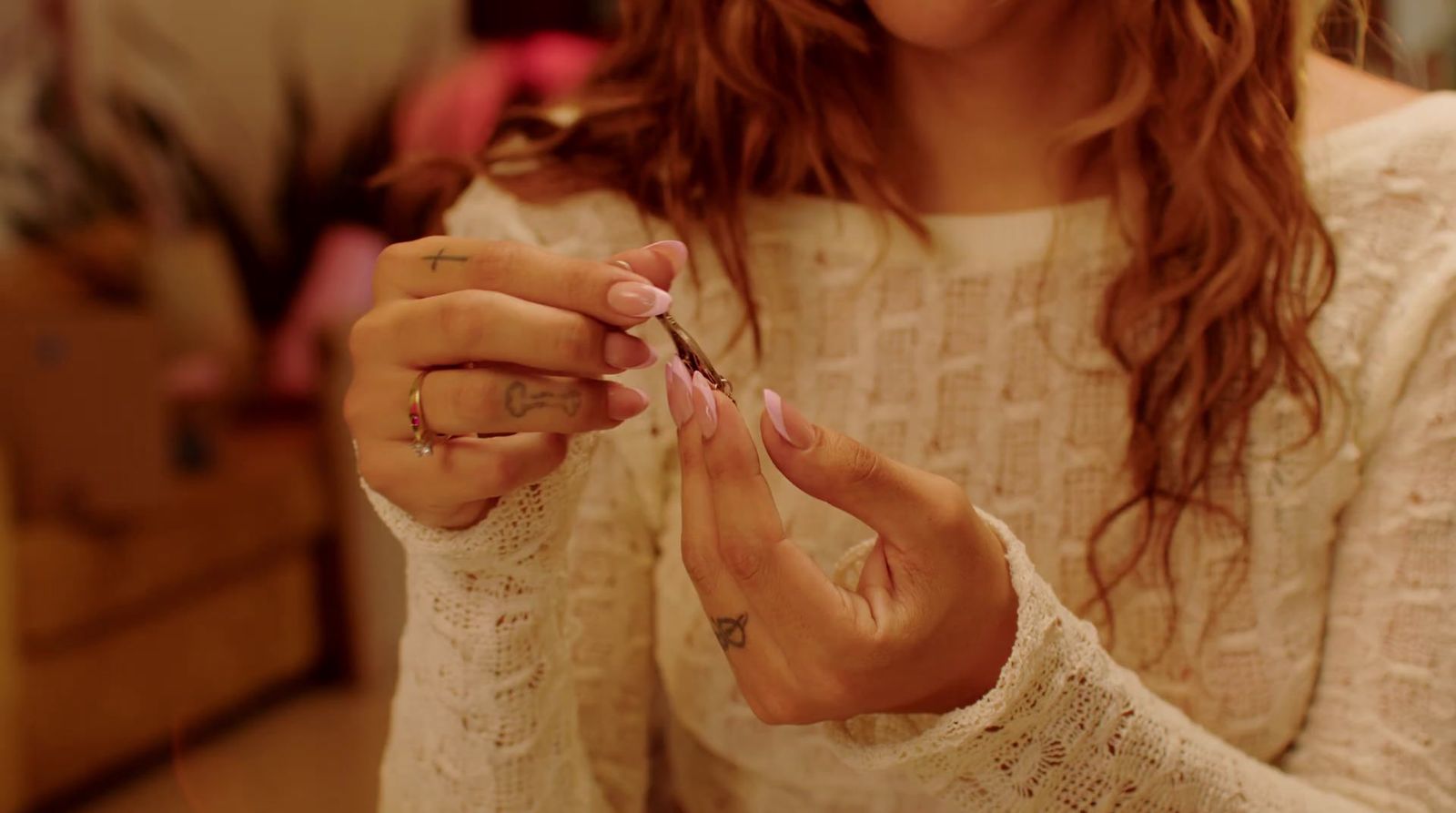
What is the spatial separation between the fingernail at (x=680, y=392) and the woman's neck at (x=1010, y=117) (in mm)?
217

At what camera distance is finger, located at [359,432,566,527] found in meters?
0.35

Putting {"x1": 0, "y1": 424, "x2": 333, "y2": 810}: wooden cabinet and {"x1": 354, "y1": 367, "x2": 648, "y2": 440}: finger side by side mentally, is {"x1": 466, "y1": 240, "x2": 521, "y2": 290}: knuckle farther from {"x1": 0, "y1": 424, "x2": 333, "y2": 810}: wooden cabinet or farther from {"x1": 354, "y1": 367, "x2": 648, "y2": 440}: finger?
{"x1": 0, "y1": 424, "x2": 333, "y2": 810}: wooden cabinet

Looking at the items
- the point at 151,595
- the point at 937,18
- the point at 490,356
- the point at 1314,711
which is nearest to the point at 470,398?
the point at 490,356

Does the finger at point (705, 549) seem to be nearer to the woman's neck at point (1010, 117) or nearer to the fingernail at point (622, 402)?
the fingernail at point (622, 402)

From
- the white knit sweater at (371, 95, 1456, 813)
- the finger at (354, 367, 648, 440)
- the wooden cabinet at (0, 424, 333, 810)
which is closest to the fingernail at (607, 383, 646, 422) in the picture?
the finger at (354, 367, 648, 440)

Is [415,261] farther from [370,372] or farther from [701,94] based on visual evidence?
[701,94]

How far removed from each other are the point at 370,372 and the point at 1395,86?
0.48 meters

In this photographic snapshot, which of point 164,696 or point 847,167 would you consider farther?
point 164,696

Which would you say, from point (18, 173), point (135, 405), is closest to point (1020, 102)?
point (135, 405)

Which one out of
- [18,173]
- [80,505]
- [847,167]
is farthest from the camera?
[18,173]

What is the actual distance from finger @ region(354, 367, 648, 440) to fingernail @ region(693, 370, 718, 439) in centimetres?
2

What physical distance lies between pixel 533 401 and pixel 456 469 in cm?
4

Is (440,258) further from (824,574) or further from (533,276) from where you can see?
(824,574)

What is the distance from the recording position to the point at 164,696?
126cm
